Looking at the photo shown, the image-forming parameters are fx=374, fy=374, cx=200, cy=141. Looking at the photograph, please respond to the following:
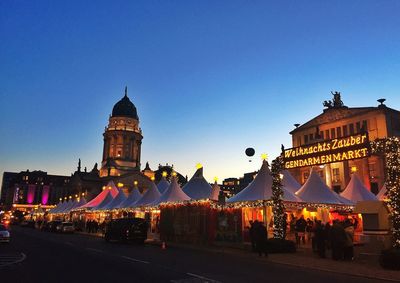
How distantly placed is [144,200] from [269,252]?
21.1 m

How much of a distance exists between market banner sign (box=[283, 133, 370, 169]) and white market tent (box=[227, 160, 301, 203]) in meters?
2.99

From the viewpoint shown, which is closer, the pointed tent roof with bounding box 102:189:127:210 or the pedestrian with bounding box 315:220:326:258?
the pedestrian with bounding box 315:220:326:258

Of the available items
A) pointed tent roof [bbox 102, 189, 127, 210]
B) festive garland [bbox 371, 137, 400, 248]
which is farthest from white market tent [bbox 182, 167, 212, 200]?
festive garland [bbox 371, 137, 400, 248]

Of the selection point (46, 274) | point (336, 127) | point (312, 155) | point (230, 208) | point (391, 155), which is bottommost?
point (46, 274)

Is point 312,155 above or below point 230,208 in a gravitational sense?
above

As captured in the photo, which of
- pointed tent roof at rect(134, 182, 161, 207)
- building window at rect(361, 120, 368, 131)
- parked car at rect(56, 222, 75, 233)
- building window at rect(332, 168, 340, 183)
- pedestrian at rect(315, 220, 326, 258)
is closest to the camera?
pedestrian at rect(315, 220, 326, 258)

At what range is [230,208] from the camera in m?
24.3

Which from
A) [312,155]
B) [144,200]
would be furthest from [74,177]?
[312,155]

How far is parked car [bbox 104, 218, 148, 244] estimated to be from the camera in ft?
90.5

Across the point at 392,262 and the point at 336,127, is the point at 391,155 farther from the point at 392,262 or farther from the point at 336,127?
the point at 336,127

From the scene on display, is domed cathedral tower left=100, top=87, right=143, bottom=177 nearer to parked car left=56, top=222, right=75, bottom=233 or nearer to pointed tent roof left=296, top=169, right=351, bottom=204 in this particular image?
parked car left=56, top=222, right=75, bottom=233

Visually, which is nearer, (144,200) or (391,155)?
(391,155)

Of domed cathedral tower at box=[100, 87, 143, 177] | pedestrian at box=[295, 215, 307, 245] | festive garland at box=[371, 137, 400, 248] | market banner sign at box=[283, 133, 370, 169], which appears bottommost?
pedestrian at box=[295, 215, 307, 245]

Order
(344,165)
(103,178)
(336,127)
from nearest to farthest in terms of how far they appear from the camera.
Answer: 1. (344,165)
2. (336,127)
3. (103,178)
